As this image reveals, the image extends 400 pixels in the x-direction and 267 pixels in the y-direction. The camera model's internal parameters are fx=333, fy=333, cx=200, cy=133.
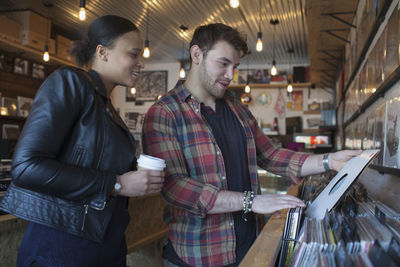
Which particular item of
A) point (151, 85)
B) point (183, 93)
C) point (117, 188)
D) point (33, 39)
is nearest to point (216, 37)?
point (183, 93)

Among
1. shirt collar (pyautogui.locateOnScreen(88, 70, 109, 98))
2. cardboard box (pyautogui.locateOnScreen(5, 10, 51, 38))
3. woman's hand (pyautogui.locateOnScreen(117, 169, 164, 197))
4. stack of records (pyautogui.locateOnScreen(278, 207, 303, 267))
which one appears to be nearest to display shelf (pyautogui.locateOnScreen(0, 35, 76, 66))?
cardboard box (pyautogui.locateOnScreen(5, 10, 51, 38))

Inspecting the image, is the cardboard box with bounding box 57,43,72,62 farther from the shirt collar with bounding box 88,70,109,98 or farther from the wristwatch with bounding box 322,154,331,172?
the wristwatch with bounding box 322,154,331,172

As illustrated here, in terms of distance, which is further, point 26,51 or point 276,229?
point 26,51

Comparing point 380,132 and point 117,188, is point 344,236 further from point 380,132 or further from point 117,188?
point 380,132

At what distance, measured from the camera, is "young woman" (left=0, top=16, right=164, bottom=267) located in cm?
101

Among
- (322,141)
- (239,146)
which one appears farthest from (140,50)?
(322,141)

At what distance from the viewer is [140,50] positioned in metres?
1.42

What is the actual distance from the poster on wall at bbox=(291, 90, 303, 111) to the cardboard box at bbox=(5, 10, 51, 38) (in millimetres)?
6110

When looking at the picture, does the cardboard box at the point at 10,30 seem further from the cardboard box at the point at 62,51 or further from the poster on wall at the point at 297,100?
the poster on wall at the point at 297,100

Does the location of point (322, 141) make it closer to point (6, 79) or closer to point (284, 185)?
point (284, 185)

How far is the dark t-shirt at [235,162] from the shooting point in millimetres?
1410

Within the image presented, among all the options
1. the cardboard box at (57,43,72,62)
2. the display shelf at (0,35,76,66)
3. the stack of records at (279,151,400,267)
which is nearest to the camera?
the stack of records at (279,151,400,267)

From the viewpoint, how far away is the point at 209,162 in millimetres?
1363

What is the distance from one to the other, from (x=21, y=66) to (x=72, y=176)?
6.19 meters
